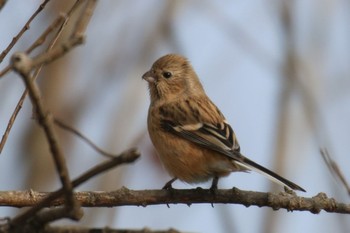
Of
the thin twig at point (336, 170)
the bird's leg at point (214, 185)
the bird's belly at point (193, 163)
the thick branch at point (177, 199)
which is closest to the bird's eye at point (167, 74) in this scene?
the bird's belly at point (193, 163)

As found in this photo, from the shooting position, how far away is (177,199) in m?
4.53

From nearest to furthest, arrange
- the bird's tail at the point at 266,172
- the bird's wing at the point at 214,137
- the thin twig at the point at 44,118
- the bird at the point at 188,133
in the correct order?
A: 1. the thin twig at the point at 44,118
2. the bird's tail at the point at 266,172
3. the bird's wing at the point at 214,137
4. the bird at the point at 188,133

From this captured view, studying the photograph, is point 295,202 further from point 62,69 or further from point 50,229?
point 62,69

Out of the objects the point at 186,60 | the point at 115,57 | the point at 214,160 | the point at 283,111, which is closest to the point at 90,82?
the point at 115,57

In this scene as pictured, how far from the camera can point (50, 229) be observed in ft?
8.88

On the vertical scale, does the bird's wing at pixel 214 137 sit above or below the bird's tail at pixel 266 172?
above

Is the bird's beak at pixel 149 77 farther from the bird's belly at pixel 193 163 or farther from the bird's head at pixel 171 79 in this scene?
the bird's belly at pixel 193 163

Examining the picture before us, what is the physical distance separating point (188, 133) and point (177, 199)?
3.83 ft

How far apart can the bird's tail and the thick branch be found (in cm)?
11

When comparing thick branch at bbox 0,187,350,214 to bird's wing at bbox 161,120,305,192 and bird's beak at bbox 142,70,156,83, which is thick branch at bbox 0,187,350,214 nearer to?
bird's wing at bbox 161,120,305,192

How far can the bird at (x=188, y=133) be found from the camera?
17.2ft

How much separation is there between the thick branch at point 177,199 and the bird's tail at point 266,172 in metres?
0.11

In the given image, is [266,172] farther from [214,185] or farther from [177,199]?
[177,199]

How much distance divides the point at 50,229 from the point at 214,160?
9.02 ft
